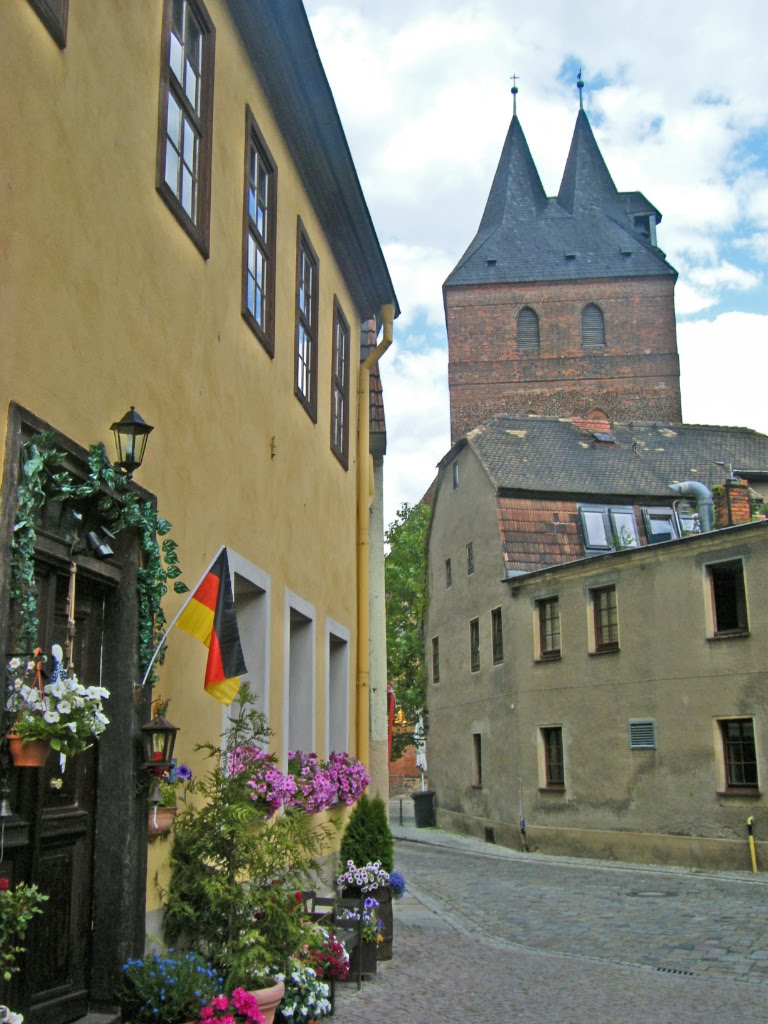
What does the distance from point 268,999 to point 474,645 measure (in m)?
24.2

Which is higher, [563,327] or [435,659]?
[563,327]

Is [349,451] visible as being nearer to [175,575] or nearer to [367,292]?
[367,292]

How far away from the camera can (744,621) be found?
20.4m

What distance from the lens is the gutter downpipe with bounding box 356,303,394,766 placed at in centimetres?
1340

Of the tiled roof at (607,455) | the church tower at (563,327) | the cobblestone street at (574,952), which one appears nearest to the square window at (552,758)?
the cobblestone street at (574,952)

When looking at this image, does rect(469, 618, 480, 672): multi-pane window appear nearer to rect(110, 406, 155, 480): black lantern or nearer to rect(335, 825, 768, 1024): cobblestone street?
rect(335, 825, 768, 1024): cobblestone street

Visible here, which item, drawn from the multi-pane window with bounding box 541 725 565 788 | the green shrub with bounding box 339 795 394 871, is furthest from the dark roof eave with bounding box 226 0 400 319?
the multi-pane window with bounding box 541 725 565 788

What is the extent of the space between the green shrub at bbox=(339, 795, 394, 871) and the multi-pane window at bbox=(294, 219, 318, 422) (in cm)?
374

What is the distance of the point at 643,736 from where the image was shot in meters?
22.3

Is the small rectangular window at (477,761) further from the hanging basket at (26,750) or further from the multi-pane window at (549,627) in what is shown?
the hanging basket at (26,750)

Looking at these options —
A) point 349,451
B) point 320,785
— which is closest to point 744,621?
point 349,451

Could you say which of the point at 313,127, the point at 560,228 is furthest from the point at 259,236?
the point at 560,228

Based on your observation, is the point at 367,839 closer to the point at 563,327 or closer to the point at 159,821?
the point at 159,821

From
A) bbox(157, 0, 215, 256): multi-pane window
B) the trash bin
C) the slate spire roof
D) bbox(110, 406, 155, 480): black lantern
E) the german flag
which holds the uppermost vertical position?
the slate spire roof
